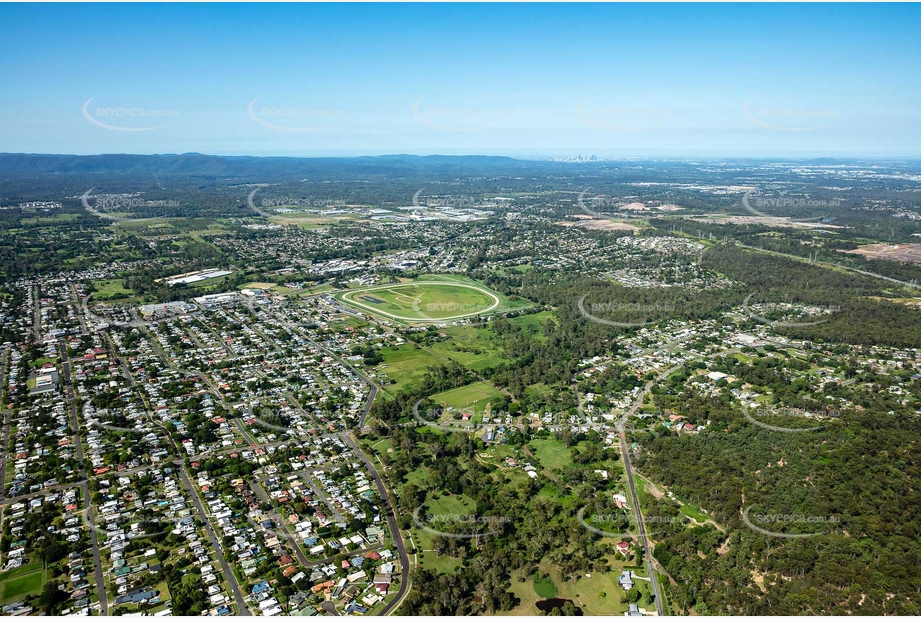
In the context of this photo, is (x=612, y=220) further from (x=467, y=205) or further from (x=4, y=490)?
(x=4, y=490)

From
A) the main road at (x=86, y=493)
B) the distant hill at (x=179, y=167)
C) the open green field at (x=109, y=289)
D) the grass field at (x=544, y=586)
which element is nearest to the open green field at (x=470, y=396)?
the grass field at (x=544, y=586)

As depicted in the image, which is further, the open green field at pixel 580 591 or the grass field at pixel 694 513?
the grass field at pixel 694 513

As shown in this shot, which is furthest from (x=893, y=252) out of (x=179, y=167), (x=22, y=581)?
(x=179, y=167)

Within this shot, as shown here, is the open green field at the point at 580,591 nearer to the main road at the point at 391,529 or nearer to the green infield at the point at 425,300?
the main road at the point at 391,529

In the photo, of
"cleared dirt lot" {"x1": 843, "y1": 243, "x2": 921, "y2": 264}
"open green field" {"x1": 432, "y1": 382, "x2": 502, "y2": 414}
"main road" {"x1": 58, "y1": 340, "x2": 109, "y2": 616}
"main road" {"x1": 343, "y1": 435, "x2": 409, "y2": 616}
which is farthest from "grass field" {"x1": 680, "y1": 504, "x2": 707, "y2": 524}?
"cleared dirt lot" {"x1": 843, "y1": 243, "x2": 921, "y2": 264}

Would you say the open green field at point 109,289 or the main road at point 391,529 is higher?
the open green field at point 109,289

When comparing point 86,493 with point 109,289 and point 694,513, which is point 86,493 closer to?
point 694,513

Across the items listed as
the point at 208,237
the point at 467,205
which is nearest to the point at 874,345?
the point at 208,237
